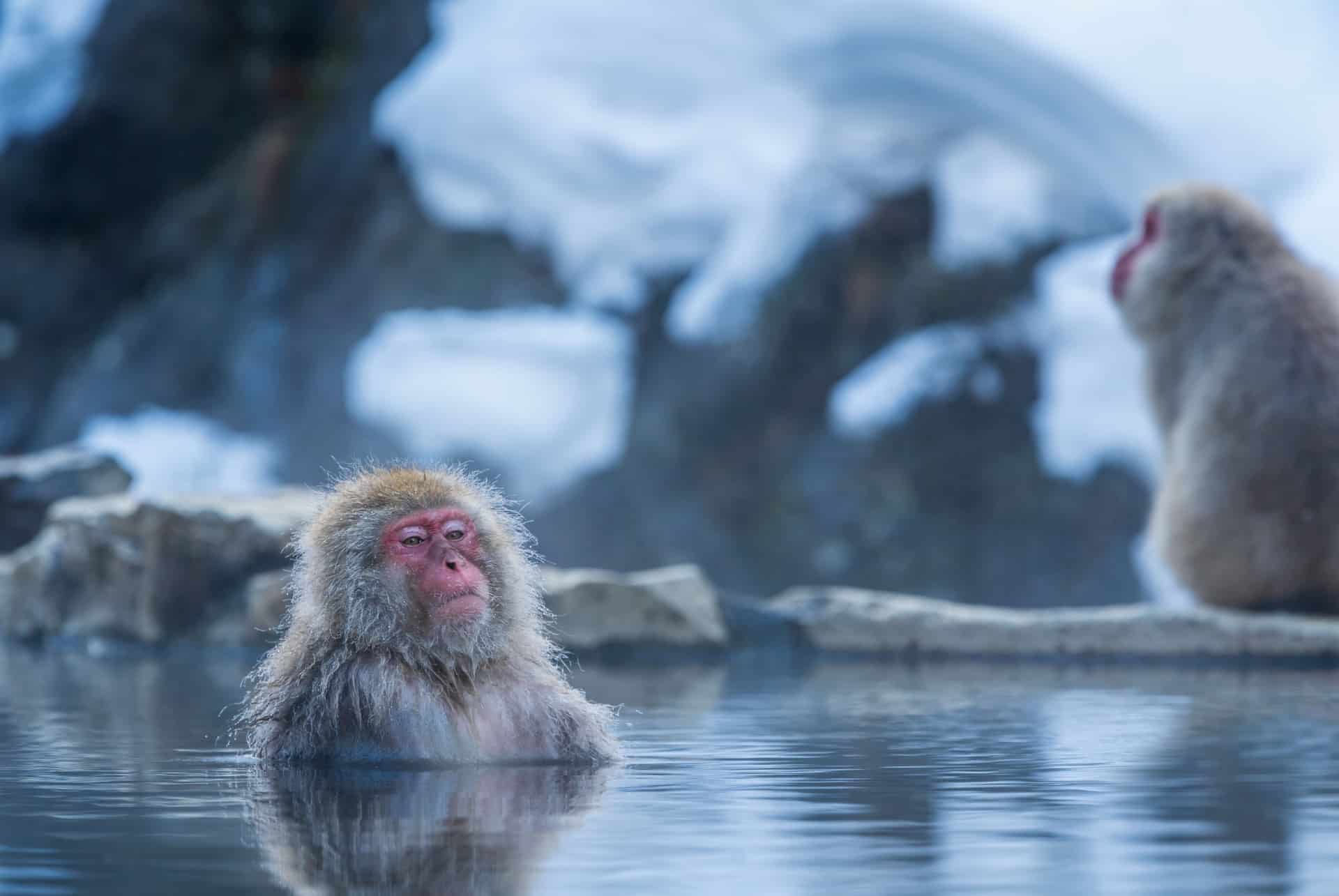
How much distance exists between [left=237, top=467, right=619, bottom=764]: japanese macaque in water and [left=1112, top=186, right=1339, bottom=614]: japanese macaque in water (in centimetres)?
329

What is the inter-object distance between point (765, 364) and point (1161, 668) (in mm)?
4342

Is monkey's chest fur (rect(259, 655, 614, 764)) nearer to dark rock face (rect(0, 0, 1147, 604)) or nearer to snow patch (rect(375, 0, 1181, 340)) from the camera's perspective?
dark rock face (rect(0, 0, 1147, 604))

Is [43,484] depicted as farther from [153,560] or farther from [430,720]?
[430,720]

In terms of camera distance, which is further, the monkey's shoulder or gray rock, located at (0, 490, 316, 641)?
gray rock, located at (0, 490, 316, 641)

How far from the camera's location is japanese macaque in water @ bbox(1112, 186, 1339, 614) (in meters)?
6.25

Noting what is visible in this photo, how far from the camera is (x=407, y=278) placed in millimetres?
11555

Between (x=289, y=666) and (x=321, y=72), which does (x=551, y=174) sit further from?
(x=289, y=666)

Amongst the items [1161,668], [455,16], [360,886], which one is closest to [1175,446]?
[1161,668]

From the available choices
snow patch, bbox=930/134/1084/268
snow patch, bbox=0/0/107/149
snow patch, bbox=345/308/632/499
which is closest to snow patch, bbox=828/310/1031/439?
snow patch, bbox=930/134/1084/268

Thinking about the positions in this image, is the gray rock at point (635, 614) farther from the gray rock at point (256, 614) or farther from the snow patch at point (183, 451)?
the snow patch at point (183, 451)

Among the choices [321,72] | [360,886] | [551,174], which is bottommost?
[360,886]

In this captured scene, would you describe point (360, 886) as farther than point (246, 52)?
No

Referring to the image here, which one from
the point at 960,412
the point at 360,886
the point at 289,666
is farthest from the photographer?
the point at 960,412

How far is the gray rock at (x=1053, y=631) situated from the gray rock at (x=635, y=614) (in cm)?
28
